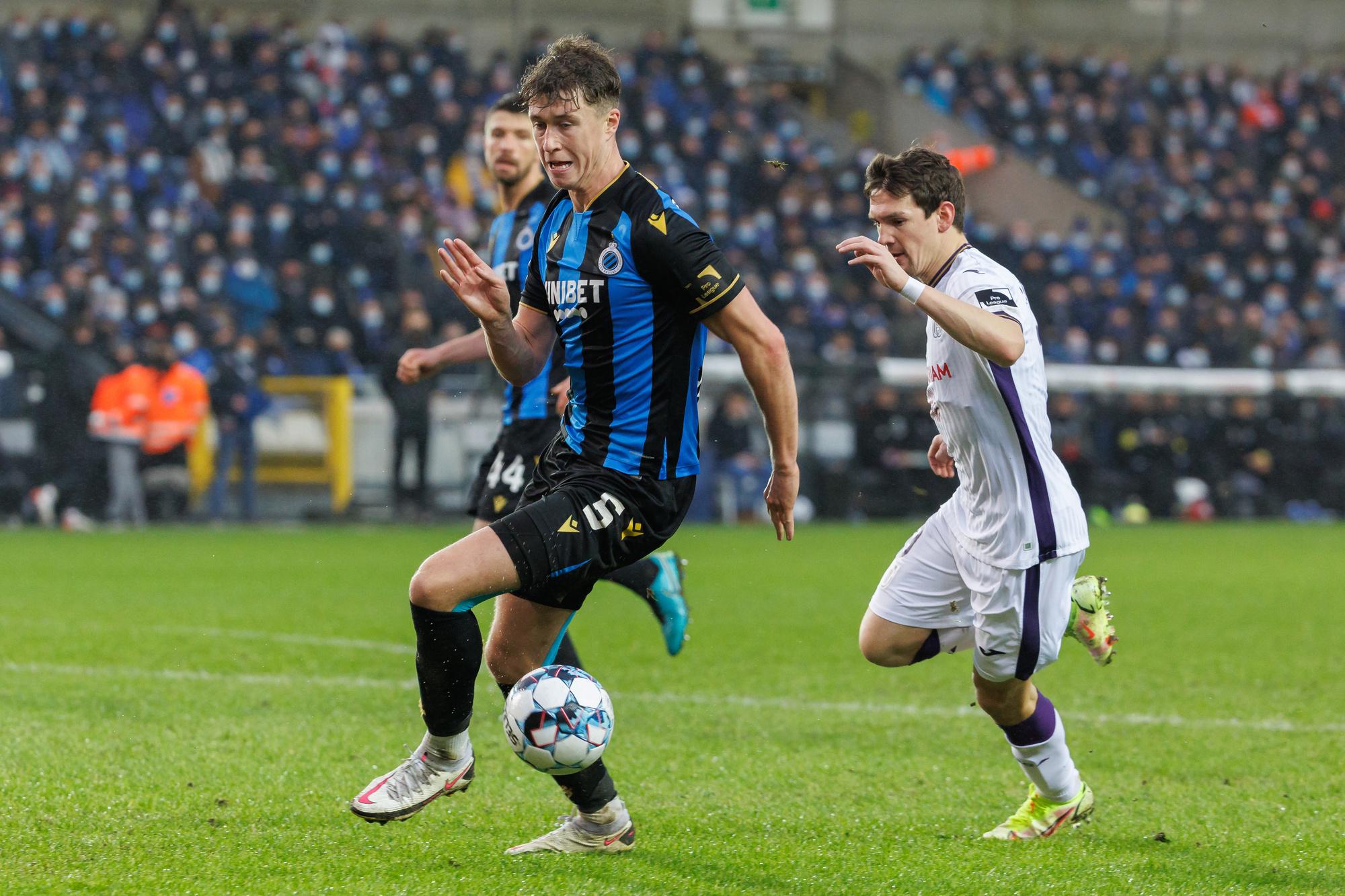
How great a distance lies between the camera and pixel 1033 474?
4.66 m

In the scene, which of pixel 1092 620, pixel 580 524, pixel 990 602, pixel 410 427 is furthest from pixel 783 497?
pixel 410 427

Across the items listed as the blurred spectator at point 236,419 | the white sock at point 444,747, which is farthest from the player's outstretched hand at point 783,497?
the blurred spectator at point 236,419

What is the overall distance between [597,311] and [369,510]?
44.7 ft

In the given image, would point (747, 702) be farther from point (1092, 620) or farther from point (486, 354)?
point (1092, 620)

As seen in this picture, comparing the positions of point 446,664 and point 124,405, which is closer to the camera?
point 446,664

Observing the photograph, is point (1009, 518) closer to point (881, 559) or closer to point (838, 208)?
point (881, 559)

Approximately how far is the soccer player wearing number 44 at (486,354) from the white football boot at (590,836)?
181 centimetres

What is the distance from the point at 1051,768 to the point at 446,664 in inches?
76.5

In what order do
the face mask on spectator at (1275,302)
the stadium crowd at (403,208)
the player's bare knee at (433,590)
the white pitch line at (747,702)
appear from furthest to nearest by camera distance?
the face mask on spectator at (1275,302)
the stadium crowd at (403,208)
the white pitch line at (747,702)
the player's bare knee at (433,590)

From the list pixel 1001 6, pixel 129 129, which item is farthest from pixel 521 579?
pixel 1001 6

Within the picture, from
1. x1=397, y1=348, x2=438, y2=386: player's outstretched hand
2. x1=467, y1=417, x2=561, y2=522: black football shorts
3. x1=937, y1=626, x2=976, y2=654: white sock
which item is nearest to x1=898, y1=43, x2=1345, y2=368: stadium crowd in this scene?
x1=467, y1=417, x2=561, y2=522: black football shorts

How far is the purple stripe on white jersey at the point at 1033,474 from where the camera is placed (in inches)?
181

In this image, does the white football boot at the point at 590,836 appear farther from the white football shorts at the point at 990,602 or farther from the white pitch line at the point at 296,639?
the white pitch line at the point at 296,639

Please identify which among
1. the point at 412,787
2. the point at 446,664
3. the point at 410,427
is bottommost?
the point at 410,427
